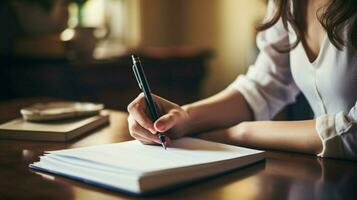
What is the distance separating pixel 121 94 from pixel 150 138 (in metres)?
1.59

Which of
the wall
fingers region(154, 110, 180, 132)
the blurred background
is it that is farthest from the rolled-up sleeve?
the wall

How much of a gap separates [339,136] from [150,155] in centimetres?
32

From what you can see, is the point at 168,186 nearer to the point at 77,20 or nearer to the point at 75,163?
the point at 75,163

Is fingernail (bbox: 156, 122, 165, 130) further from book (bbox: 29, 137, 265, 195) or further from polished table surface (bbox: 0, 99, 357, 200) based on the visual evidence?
polished table surface (bbox: 0, 99, 357, 200)

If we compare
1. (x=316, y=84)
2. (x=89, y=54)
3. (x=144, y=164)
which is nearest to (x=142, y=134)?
(x=144, y=164)

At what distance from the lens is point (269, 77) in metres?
1.19

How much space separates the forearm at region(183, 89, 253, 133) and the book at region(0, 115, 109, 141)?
0.21m

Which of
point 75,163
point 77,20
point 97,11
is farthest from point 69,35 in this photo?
point 75,163

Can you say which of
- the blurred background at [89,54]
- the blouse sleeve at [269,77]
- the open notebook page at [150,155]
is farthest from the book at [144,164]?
the blurred background at [89,54]

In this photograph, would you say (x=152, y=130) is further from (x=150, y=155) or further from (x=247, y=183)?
(x=247, y=183)

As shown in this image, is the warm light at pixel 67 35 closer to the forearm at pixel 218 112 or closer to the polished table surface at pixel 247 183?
the forearm at pixel 218 112

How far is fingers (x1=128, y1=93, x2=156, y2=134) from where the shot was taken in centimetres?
85

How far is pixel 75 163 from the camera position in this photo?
0.72m

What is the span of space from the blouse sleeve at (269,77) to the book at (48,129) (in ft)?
1.19
